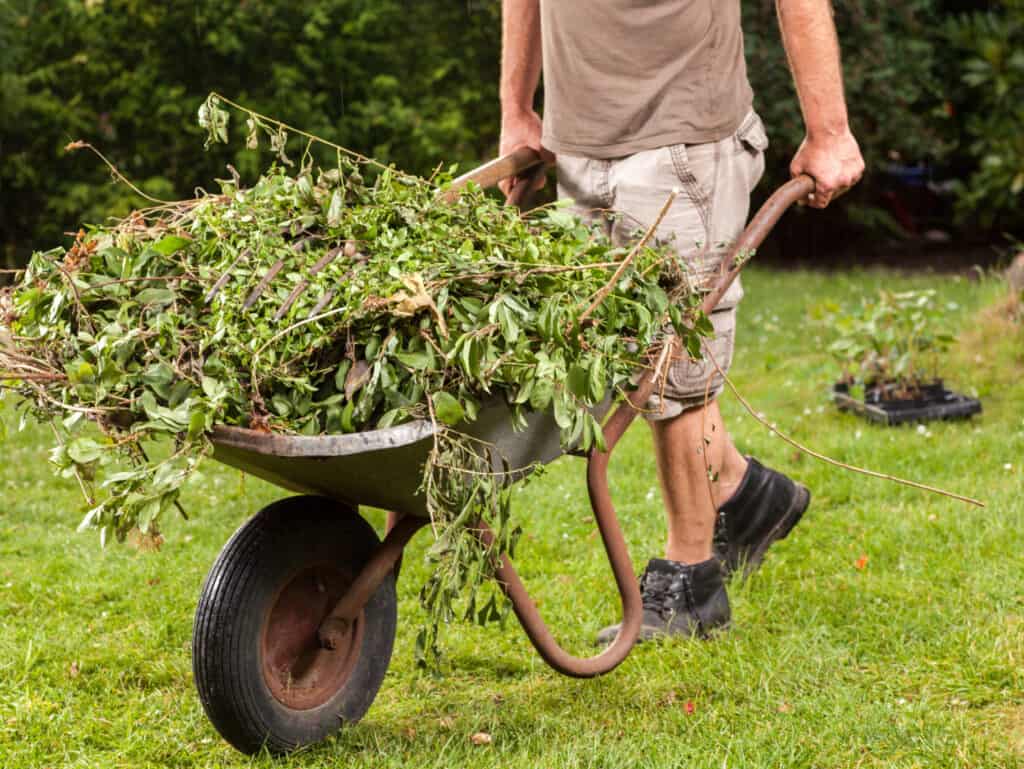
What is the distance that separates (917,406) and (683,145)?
8.21 feet

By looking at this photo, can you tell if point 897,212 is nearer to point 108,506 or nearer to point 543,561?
point 543,561

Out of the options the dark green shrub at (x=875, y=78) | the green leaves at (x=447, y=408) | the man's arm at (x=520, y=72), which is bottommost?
the dark green shrub at (x=875, y=78)

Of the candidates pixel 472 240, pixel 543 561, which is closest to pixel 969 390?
pixel 543 561

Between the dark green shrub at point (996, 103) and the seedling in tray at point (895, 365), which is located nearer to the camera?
the seedling in tray at point (895, 365)

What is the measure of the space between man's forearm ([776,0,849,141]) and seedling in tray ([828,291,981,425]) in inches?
88.5

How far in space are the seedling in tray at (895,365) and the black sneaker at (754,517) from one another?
168 cm

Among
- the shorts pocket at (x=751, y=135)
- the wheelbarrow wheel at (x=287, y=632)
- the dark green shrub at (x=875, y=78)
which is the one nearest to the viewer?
the wheelbarrow wheel at (x=287, y=632)

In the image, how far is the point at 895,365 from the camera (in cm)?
526

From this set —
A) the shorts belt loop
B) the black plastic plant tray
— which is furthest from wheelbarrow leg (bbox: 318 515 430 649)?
the black plastic plant tray

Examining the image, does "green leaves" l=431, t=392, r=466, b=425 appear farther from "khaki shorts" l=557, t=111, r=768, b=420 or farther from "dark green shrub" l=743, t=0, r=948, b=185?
"dark green shrub" l=743, t=0, r=948, b=185

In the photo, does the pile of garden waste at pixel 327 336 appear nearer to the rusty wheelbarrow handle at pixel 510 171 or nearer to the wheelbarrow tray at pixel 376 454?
the wheelbarrow tray at pixel 376 454

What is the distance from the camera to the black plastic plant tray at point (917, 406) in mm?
5059

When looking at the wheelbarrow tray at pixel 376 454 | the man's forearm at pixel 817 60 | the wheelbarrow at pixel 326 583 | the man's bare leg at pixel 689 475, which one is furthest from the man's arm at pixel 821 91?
the wheelbarrow tray at pixel 376 454

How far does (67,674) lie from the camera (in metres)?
3.05
